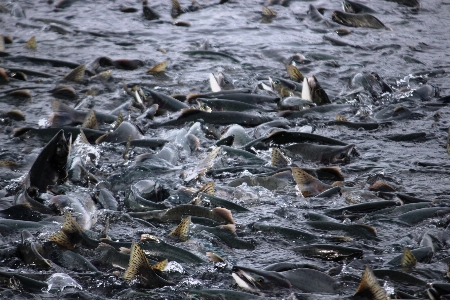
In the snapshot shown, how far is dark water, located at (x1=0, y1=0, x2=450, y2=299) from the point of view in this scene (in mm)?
4309

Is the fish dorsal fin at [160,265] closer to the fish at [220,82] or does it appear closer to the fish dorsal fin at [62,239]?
the fish dorsal fin at [62,239]

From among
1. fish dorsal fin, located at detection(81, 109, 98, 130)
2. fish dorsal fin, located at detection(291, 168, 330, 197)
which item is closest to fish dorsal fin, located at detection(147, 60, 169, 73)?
fish dorsal fin, located at detection(81, 109, 98, 130)

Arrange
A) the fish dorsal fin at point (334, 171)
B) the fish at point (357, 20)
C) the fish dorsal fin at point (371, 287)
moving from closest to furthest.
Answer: the fish dorsal fin at point (371, 287)
the fish dorsal fin at point (334, 171)
the fish at point (357, 20)

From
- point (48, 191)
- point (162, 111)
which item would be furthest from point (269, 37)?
point (48, 191)

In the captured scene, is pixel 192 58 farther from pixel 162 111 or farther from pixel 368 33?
pixel 368 33

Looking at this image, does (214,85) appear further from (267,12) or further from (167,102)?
(267,12)

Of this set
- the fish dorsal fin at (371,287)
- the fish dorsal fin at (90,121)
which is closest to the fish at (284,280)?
the fish dorsal fin at (371,287)

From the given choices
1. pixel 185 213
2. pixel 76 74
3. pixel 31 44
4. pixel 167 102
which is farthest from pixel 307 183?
pixel 31 44

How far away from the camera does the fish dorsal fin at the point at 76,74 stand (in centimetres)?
778

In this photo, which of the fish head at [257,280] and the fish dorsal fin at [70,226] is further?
the fish dorsal fin at [70,226]

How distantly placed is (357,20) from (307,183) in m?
6.13

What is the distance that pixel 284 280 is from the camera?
3797mm

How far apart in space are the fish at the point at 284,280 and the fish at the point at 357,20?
24.5 feet

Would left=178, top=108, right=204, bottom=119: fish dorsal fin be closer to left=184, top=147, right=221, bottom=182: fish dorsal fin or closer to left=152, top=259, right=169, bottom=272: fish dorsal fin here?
left=184, top=147, right=221, bottom=182: fish dorsal fin
